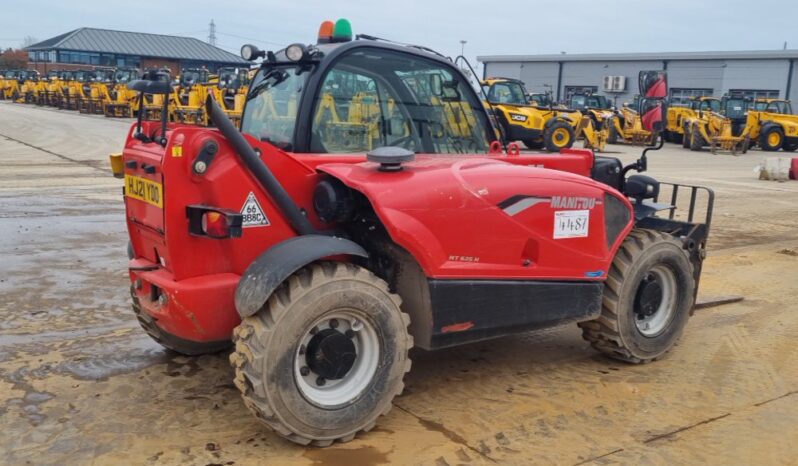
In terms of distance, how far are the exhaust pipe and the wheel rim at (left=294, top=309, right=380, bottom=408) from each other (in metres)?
0.52

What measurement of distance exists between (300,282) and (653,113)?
2.45 metres

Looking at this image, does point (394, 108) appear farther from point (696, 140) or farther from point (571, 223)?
point (696, 140)

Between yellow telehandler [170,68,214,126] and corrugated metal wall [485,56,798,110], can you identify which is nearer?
yellow telehandler [170,68,214,126]

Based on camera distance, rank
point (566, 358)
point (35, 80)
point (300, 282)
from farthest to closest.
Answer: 1. point (35, 80)
2. point (566, 358)
3. point (300, 282)

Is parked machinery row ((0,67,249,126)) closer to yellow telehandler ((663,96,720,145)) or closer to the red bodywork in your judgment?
yellow telehandler ((663,96,720,145))

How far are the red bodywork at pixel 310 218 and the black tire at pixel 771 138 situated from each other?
1182 inches

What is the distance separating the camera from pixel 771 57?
4794cm

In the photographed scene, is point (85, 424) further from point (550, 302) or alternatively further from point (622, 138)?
point (622, 138)

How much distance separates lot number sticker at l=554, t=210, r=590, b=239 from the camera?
4172mm

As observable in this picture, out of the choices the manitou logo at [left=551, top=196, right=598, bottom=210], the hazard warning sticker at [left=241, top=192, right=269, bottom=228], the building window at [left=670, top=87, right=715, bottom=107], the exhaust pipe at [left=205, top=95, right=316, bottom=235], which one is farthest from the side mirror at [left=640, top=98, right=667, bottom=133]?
the building window at [left=670, top=87, right=715, bottom=107]

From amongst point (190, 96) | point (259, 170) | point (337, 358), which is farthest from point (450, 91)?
point (190, 96)

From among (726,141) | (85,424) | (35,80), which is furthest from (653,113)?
(35,80)

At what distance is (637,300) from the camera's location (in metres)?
4.80

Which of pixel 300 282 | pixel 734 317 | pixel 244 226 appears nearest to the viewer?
pixel 300 282
